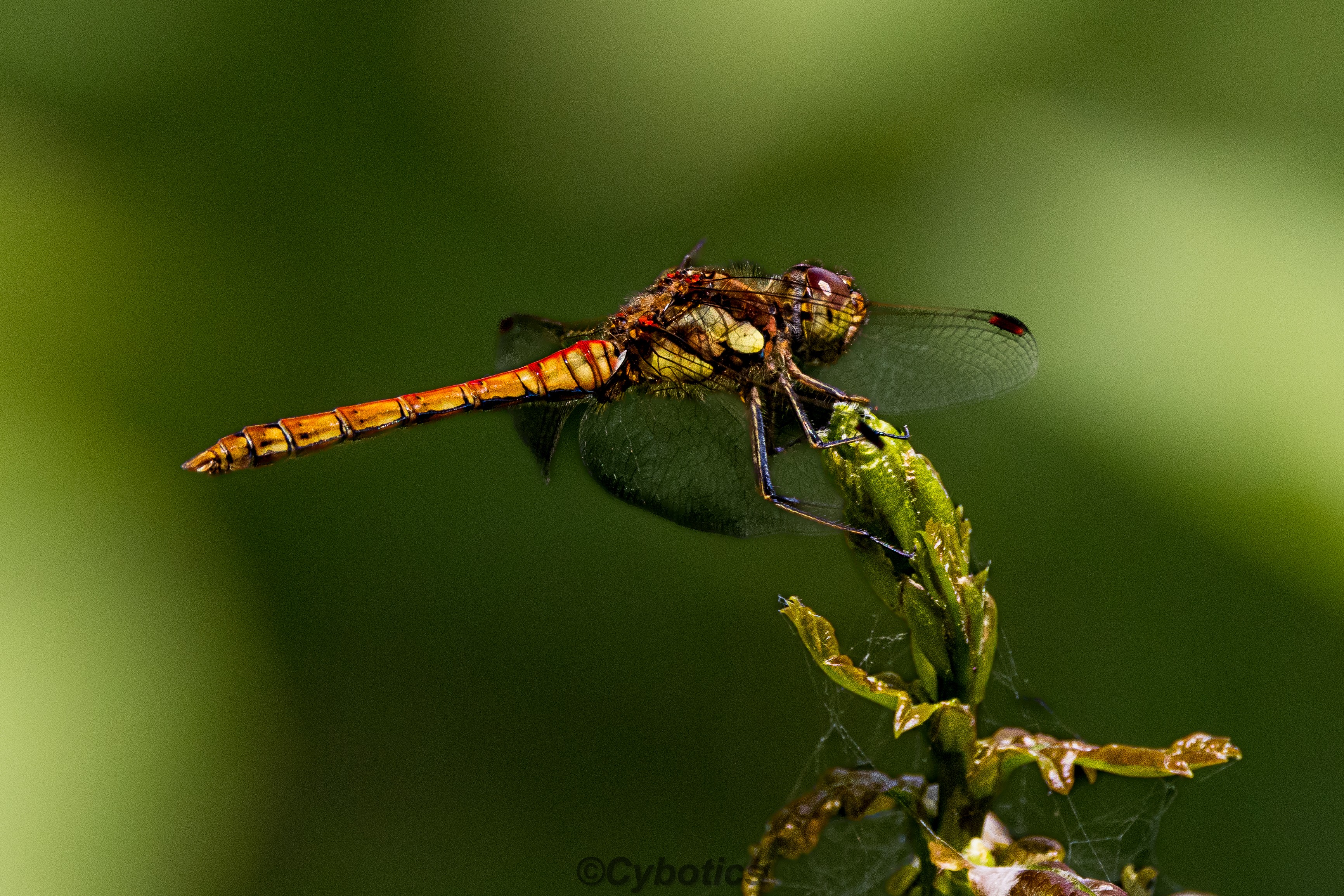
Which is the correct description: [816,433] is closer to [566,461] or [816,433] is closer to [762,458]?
[762,458]

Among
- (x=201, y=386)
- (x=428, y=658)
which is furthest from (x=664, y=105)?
(x=428, y=658)

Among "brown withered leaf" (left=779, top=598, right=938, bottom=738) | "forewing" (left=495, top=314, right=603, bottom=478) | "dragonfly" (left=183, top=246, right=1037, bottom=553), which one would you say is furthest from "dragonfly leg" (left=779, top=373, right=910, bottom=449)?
"forewing" (left=495, top=314, right=603, bottom=478)

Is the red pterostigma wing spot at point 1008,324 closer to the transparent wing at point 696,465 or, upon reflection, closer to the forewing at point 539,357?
the transparent wing at point 696,465

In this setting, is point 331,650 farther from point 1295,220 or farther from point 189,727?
point 1295,220

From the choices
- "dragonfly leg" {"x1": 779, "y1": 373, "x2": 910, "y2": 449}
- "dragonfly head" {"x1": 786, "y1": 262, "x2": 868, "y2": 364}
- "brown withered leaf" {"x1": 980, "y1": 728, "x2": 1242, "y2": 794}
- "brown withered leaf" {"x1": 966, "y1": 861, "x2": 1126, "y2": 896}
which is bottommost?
"brown withered leaf" {"x1": 966, "y1": 861, "x2": 1126, "y2": 896}

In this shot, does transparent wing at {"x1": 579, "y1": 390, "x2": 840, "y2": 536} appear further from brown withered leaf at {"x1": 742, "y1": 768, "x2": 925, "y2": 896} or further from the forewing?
brown withered leaf at {"x1": 742, "y1": 768, "x2": 925, "y2": 896}

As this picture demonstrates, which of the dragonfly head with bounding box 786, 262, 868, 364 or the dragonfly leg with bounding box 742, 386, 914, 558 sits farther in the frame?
the dragonfly head with bounding box 786, 262, 868, 364

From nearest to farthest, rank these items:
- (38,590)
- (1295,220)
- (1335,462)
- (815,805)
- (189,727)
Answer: (815,805) → (1335,462) → (1295,220) → (38,590) → (189,727)

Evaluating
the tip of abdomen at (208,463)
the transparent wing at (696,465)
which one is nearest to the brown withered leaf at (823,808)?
the transparent wing at (696,465)

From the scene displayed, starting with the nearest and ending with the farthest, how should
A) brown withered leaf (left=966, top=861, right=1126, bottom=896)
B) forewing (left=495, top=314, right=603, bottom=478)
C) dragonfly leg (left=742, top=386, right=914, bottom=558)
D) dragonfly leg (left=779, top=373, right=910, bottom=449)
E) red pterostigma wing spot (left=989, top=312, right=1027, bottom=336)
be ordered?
brown withered leaf (left=966, top=861, right=1126, bottom=896) < dragonfly leg (left=779, top=373, right=910, bottom=449) < dragonfly leg (left=742, top=386, right=914, bottom=558) < red pterostigma wing spot (left=989, top=312, right=1027, bottom=336) < forewing (left=495, top=314, right=603, bottom=478)
